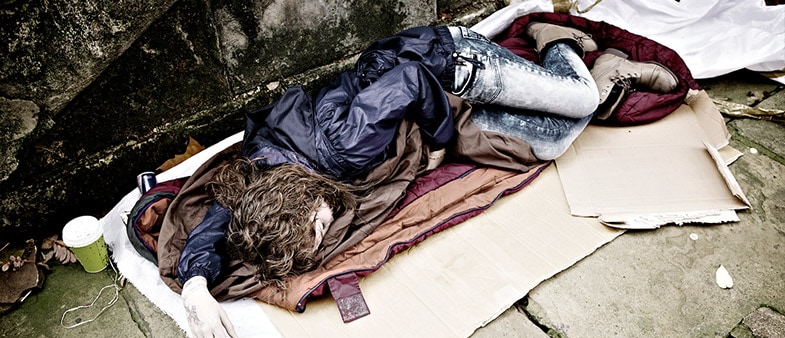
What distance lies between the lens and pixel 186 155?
2.86 meters

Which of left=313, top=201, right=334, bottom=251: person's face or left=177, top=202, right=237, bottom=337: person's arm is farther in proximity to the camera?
left=313, top=201, right=334, bottom=251: person's face

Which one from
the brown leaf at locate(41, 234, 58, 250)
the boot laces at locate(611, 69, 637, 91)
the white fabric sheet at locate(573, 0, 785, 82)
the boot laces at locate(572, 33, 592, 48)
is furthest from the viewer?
the white fabric sheet at locate(573, 0, 785, 82)

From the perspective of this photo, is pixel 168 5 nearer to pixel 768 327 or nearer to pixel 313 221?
pixel 313 221

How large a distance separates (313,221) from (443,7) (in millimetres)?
1954

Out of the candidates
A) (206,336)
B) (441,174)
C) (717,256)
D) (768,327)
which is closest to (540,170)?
(441,174)

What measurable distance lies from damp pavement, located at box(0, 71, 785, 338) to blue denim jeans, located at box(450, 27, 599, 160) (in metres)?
0.63

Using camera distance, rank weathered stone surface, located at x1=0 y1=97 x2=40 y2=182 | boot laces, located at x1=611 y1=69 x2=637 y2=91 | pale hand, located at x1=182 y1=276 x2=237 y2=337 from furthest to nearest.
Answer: boot laces, located at x1=611 y1=69 x2=637 y2=91
weathered stone surface, located at x1=0 y1=97 x2=40 y2=182
pale hand, located at x1=182 y1=276 x2=237 y2=337

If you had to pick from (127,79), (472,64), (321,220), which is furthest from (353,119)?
(127,79)

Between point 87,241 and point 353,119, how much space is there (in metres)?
1.22

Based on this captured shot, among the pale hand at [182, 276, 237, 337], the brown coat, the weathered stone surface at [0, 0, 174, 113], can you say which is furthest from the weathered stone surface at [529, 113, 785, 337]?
the weathered stone surface at [0, 0, 174, 113]

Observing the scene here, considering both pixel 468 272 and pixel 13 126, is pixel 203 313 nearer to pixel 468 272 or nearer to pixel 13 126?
pixel 468 272

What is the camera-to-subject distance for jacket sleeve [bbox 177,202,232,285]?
2111 millimetres

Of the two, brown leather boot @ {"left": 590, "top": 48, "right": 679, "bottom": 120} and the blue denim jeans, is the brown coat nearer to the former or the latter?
the blue denim jeans

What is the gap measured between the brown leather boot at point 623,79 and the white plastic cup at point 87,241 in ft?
8.33
